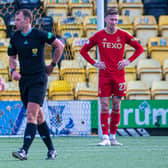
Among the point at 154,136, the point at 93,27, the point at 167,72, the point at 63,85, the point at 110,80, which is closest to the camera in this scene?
the point at 110,80

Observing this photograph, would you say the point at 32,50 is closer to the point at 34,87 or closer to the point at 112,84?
the point at 34,87

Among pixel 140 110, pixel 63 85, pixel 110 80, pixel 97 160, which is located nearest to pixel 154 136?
pixel 140 110

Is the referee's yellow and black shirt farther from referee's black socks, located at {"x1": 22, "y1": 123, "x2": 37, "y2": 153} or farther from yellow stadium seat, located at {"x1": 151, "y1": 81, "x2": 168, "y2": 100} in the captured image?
yellow stadium seat, located at {"x1": 151, "y1": 81, "x2": 168, "y2": 100}

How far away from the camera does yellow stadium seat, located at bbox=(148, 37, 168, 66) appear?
13.1m

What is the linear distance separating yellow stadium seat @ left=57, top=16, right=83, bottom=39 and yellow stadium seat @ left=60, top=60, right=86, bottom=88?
876 mm

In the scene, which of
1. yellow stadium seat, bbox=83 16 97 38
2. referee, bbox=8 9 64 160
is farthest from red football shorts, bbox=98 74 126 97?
yellow stadium seat, bbox=83 16 97 38

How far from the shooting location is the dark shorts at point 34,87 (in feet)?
21.3

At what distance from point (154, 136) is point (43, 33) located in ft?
15.9

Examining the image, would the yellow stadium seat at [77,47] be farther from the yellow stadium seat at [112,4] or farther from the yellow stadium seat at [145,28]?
the yellow stadium seat at [112,4]

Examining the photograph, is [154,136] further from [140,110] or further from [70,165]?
[70,165]

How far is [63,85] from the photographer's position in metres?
11.7

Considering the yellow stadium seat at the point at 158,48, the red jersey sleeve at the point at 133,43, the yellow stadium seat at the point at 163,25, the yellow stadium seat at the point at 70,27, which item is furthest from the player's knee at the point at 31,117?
the yellow stadium seat at the point at 163,25

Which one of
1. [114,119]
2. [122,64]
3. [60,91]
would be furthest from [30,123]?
[60,91]

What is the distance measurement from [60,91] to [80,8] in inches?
112
